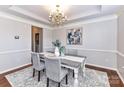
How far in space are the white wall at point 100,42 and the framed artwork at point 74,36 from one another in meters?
0.21

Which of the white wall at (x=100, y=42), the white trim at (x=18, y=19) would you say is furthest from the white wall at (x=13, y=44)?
the white wall at (x=100, y=42)

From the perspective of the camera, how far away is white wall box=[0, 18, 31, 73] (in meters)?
3.50

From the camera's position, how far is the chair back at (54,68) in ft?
7.13

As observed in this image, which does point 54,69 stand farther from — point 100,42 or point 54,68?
point 100,42

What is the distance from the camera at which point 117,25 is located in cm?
364

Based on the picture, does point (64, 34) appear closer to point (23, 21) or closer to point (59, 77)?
point (23, 21)

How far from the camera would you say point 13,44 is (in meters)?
3.94

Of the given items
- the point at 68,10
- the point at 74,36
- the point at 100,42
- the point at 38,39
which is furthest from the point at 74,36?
the point at 38,39

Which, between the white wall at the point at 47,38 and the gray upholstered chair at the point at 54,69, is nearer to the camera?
the gray upholstered chair at the point at 54,69

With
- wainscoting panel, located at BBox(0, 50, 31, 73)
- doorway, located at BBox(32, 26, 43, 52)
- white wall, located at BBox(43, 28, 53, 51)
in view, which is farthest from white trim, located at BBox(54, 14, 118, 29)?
wainscoting panel, located at BBox(0, 50, 31, 73)

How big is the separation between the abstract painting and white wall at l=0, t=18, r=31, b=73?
6.85ft

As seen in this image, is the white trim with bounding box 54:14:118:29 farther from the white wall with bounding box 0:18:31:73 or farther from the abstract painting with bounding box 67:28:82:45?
the white wall with bounding box 0:18:31:73

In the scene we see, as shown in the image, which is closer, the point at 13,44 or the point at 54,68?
the point at 54,68

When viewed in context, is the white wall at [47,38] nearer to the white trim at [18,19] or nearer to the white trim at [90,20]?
the white trim at [18,19]
